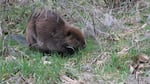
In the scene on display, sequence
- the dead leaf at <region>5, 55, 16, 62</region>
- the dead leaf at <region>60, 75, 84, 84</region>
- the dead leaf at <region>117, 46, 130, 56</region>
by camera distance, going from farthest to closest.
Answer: the dead leaf at <region>117, 46, 130, 56</region>
the dead leaf at <region>5, 55, 16, 62</region>
the dead leaf at <region>60, 75, 84, 84</region>

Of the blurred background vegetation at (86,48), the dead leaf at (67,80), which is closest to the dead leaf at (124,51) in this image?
the blurred background vegetation at (86,48)

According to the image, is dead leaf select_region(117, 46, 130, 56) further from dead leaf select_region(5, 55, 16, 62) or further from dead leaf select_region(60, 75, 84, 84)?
dead leaf select_region(5, 55, 16, 62)

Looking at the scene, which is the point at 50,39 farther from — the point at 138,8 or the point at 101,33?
the point at 138,8

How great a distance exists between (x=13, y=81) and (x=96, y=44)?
1.56 m

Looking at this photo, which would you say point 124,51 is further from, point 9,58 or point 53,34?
point 9,58

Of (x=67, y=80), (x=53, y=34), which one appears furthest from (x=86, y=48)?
(x=67, y=80)

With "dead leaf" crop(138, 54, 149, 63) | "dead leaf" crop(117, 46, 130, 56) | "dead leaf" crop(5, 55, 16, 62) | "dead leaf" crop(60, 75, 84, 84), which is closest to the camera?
"dead leaf" crop(60, 75, 84, 84)

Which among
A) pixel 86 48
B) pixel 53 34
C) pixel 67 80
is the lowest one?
pixel 67 80

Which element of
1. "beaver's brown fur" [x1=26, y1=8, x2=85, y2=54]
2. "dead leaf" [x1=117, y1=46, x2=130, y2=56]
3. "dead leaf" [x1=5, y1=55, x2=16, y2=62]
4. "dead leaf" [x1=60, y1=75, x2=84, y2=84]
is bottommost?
"dead leaf" [x1=60, y1=75, x2=84, y2=84]

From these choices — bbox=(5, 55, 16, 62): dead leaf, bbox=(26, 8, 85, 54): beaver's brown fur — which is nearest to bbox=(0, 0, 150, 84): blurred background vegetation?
bbox=(5, 55, 16, 62): dead leaf

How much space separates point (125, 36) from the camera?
6.45 meters

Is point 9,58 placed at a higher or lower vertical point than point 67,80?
higher

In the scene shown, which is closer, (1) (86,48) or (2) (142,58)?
(2) (142,58)

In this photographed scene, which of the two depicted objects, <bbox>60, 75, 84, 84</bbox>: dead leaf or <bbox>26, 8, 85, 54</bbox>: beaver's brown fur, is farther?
<bbox>26, 8, 85, 54</bbox>: beaver's brown fur
